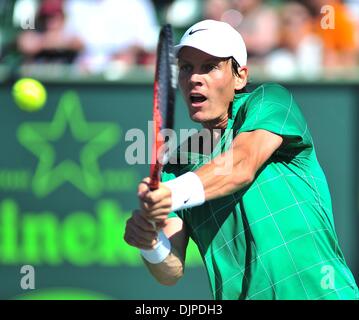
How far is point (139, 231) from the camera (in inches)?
132

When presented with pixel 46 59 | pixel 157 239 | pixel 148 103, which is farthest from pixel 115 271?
pixel 157 239

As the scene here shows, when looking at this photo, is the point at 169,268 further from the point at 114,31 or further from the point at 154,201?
the point at 114,31

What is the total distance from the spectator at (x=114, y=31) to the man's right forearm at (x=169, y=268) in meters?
3.51

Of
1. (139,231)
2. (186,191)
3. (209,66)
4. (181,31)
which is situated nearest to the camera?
(186,191)

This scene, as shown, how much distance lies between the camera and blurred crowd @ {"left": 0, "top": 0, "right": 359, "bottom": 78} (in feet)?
23.3

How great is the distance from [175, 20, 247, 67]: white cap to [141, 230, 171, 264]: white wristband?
0.78 m

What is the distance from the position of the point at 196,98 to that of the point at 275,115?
399 mm

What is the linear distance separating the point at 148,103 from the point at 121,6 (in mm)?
942

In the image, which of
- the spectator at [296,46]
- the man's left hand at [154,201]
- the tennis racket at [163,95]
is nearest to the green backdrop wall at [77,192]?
the spectator at [296,46]

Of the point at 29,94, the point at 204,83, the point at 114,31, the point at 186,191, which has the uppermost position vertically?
the point at 114,31

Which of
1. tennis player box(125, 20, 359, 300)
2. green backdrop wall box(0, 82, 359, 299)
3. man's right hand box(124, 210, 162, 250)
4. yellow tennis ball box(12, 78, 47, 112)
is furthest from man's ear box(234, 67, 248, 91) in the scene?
yellow tennis ball box(12, 78, 47, 112)

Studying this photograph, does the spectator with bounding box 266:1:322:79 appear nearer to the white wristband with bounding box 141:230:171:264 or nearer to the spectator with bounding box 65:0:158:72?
the spectator with bounding box 65:0:158:72
